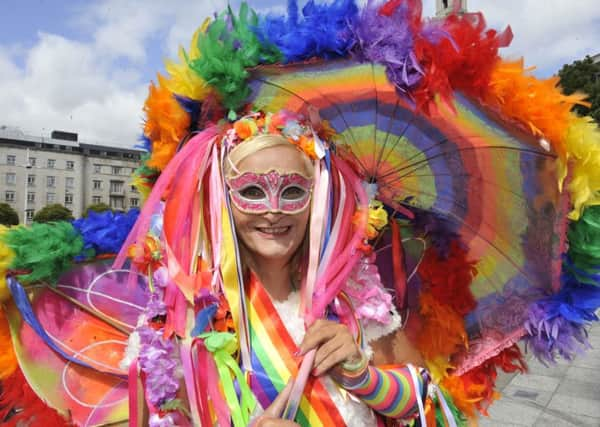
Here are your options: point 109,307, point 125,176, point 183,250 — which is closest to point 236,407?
point 183,250

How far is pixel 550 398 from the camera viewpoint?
439cm

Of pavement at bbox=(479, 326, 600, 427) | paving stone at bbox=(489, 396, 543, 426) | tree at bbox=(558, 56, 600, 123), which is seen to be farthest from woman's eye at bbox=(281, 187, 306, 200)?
tree at bbox=(558, 56, 600, 123)

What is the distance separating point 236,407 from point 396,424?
58 centimetres

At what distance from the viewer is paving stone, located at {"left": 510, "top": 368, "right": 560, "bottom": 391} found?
467 cm

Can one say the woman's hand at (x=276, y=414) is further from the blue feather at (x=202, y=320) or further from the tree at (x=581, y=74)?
the tree at (x=581, y=74)

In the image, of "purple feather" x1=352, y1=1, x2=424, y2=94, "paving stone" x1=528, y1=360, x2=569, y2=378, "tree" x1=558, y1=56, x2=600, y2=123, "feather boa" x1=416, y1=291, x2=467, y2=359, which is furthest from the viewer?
"tree" x1=558, y1=56, x2=600, y2=123

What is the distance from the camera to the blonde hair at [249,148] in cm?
155

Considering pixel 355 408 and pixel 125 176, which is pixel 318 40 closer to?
pixel 355 408

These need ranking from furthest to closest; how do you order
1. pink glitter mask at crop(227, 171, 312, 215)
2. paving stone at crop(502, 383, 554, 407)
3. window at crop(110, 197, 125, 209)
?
window at crop(110, 197, 125, 209)
paving stone at crop(502, 383, 554, 407)
pink glitter mask at crop(227, 171, 312, 215)

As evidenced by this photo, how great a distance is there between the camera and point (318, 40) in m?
1.29

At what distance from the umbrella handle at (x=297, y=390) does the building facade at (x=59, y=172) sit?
161 ft

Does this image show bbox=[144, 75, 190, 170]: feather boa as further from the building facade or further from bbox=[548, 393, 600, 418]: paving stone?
the building facade

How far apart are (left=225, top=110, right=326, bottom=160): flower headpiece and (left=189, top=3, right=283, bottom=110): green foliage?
18 cm

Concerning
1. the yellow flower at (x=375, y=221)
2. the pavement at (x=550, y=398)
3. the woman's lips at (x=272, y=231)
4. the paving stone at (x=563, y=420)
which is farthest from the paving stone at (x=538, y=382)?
the woman's lips at (x=272, y=231)
